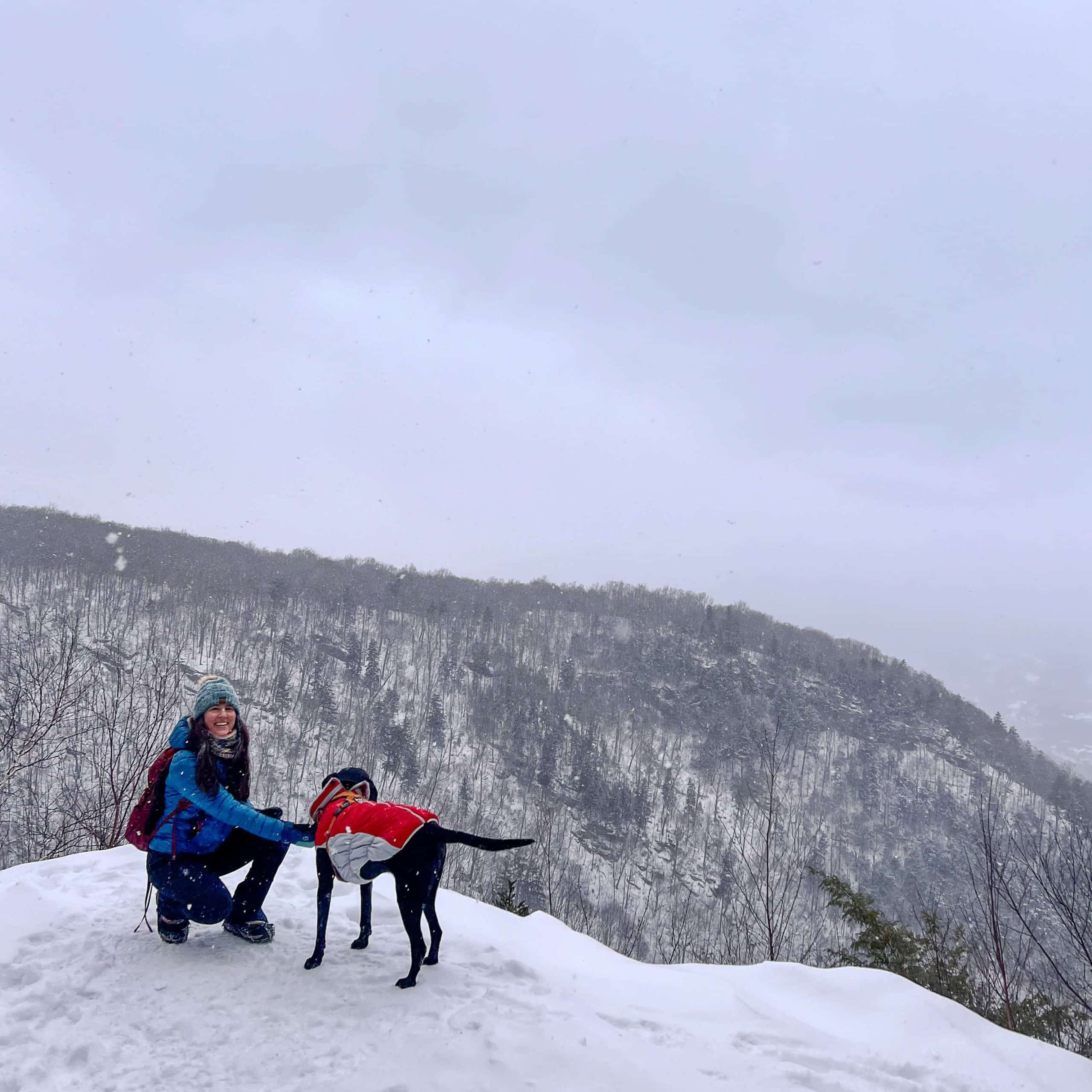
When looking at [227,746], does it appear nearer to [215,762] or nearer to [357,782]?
[215,762]

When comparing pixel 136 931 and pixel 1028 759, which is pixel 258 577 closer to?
pixel 136 931

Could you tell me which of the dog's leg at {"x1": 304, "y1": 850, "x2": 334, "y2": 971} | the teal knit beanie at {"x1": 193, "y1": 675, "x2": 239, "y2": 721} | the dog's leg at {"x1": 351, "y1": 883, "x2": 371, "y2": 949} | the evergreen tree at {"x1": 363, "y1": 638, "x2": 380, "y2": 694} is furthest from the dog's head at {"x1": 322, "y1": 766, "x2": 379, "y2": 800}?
the evergreen tree at {"x1": 363, "y1": 638, "x2": 380, "y2": 694}

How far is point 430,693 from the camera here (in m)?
86.1

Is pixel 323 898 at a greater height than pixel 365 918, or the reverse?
pixel 323 898

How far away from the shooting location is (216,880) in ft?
12.9

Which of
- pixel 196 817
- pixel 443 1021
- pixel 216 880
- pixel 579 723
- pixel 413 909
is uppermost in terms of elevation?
pixel 196 817

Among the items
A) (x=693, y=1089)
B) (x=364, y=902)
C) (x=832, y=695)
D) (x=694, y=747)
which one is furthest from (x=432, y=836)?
(x=832, y=695)

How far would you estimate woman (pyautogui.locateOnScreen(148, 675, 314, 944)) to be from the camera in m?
3.82

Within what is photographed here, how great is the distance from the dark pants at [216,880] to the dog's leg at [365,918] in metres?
0.55

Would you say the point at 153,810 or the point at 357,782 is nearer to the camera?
the point at 153,810

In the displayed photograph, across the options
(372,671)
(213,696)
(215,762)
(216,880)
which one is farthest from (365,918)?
(372,671)

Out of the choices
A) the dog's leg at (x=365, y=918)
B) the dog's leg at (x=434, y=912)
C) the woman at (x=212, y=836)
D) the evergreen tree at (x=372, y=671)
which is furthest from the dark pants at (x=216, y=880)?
the evergreen tree at (x=372, y=671)

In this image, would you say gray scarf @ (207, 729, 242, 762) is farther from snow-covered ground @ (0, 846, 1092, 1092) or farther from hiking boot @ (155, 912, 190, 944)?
snow-covered ground @ (0, 846, 1092, 1092)

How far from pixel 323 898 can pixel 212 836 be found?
0.79m
